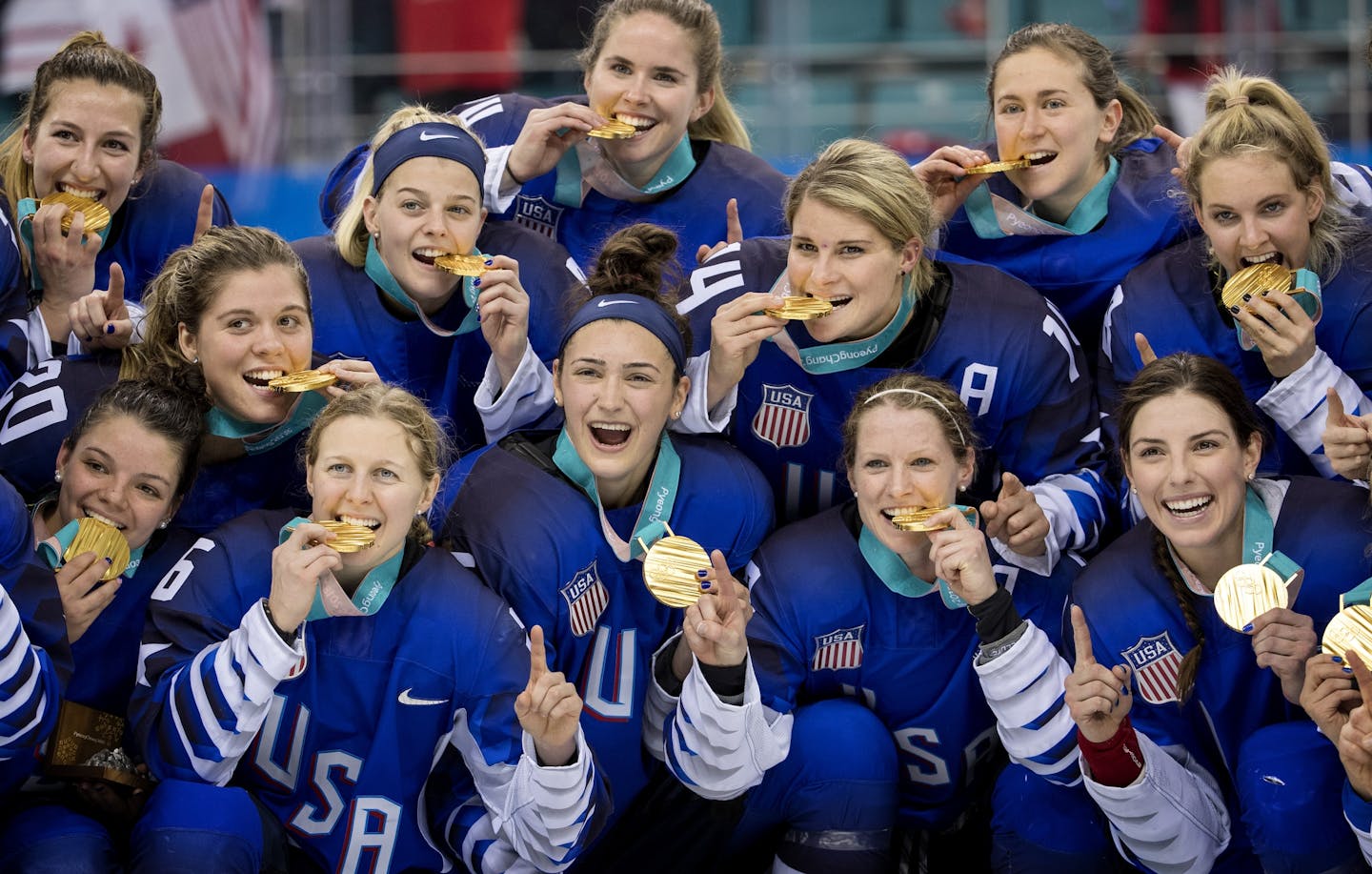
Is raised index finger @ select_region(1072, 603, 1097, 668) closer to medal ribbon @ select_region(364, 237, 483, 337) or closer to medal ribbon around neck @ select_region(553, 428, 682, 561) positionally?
medal ribbon around neck @ select_region(553, 428, 682, 561)

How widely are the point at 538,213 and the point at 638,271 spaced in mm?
778

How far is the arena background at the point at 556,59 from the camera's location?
762cm

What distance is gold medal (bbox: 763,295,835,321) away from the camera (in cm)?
339

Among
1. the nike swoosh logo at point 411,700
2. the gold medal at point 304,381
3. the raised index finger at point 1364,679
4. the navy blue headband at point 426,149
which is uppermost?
the navy blue headband at point 426,149

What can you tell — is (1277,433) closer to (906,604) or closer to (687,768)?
(906,604)

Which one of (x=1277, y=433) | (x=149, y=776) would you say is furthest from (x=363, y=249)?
(x=1277, y=433)

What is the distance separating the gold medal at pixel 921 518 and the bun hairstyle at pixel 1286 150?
2.95 feet

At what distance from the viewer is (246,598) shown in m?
3.08

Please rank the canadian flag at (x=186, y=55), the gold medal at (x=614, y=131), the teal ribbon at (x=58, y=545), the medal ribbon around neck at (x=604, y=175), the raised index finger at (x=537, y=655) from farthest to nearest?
the canadian flag at (x=186, y=55)
the medal ribbon around neck at (x=604, y=175)
the gold medal at (x=614, y=131)
the teal ribbon at (x=58, y=545)
the raised index finger at (x=537, y=655)

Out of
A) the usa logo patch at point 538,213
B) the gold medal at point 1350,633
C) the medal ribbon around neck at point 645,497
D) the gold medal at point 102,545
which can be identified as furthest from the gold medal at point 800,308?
the gold medal at point 102,545

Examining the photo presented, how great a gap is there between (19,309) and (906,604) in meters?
1.99

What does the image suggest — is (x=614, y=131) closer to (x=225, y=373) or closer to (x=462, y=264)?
(x=462, y=264)

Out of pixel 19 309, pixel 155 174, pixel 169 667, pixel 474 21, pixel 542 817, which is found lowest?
pixel 542 817

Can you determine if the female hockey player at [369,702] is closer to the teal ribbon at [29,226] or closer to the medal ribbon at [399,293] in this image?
the medal ribbon at [399,293]
